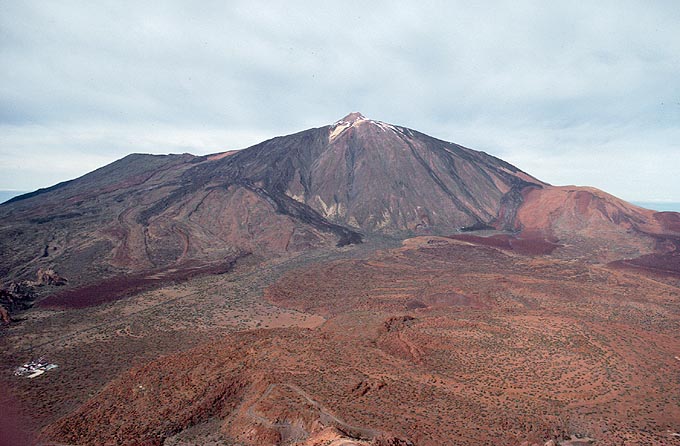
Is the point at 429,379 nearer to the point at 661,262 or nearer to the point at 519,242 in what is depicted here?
the point at 661,262

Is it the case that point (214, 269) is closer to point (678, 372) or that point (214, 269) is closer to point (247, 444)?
point (247, 444)

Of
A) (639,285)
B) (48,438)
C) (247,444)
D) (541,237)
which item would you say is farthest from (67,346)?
(541,237)

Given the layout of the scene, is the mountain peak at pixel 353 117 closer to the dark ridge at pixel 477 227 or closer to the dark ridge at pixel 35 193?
the dark ridge at pixel 477 227

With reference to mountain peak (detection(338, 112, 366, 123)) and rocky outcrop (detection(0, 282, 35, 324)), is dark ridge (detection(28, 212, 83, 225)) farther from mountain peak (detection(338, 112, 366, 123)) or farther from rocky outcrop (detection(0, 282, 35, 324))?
mountain peak (detection(338, 112, 366, 123))

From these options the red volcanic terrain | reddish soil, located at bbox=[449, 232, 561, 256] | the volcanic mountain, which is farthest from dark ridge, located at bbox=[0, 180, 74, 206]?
reddish soil, located at bbox=[449, 232, 561, 256]

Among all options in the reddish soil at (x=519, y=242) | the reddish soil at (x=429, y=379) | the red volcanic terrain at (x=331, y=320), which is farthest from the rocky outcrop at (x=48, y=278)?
the reddish soil at (x=519, y=242)
